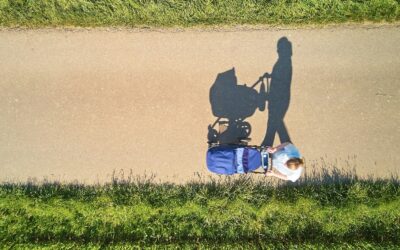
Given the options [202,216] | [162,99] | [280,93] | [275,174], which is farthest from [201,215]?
[280,93]

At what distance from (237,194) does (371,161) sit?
254cm

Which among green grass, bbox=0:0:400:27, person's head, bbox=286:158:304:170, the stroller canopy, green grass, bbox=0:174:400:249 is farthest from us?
green grass, bbox=0:0:400:27

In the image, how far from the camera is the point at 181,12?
6.61 m

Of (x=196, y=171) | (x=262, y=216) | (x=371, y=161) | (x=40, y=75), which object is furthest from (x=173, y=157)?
(x=371, y=161)

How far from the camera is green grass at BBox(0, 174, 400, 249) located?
6391mm

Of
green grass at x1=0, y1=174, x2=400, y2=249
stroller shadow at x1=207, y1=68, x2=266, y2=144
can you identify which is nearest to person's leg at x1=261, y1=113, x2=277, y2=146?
stroller shadow at x1=207, y1=68, x2=266, y2=144

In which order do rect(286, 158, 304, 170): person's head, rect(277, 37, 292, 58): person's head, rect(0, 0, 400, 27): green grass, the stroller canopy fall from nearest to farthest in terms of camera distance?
rect(286, 158, 304, 170): person's head → the stroller canopy → rect(0, 0, 400, 27): green grass → rect(277, 37, 292, 58): person's head

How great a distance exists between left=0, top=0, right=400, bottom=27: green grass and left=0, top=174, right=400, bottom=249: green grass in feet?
9.83

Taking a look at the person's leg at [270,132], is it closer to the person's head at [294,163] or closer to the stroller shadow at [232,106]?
the stroller shadow at [232,106]

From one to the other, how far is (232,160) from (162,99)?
5.86 feet

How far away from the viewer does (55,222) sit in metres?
6.44

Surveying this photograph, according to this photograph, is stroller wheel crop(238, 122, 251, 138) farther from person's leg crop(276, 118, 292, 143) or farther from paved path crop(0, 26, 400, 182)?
person's leg crop(276, 118, 292, 143)

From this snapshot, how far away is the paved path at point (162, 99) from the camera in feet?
21.9

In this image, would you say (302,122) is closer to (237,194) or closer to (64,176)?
(237,194)
